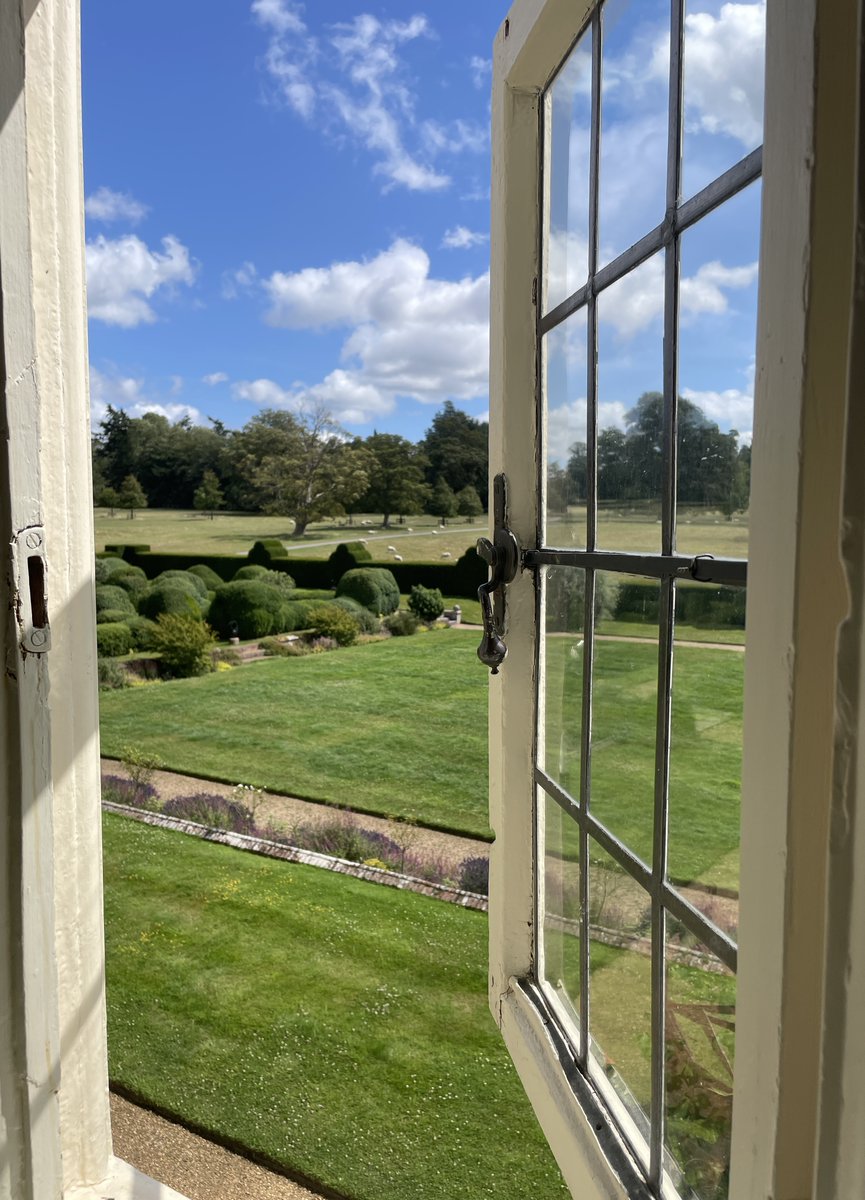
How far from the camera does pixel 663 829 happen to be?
2.24 ft

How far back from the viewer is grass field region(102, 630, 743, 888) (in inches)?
25.1

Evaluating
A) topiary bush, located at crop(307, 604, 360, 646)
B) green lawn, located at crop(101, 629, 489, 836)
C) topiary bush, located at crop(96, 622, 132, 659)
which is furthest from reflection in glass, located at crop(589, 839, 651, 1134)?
topiary bush, located at crop(307, 604, 360, 646)

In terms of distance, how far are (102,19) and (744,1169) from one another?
690 inches

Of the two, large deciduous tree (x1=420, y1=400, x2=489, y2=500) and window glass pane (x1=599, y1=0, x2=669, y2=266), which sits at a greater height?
large deciduous tree (x1=420, y1=400, x2=489, y2=500)

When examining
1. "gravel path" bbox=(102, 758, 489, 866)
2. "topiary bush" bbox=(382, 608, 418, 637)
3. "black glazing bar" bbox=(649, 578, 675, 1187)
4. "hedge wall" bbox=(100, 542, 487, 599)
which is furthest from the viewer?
"hedge wall" bbox=(100, 542, 487, 599)

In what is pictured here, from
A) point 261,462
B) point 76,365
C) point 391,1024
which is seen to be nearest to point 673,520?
point 76,365

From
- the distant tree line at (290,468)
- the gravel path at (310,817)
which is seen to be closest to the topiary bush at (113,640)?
the gravel path at (310,817)

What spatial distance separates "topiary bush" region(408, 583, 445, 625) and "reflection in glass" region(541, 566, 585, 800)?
28.2 ft

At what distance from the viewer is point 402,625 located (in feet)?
31.0

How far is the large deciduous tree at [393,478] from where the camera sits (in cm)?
1374

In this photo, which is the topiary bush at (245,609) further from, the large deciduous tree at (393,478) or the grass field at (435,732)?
the large deciduous tree at (393,478)

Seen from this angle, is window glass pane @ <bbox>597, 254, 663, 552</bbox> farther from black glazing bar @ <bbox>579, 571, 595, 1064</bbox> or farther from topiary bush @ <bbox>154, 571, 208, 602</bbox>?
topiary bush @ <bbox>154, 571, 208, 602</bbox>

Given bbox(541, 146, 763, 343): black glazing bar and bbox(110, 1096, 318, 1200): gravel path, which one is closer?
bbox(541, 146, 763, 343): black glazing bar

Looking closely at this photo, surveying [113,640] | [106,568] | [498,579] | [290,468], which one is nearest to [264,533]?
[290,468]
